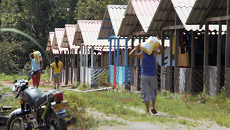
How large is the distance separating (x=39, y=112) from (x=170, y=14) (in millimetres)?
9478

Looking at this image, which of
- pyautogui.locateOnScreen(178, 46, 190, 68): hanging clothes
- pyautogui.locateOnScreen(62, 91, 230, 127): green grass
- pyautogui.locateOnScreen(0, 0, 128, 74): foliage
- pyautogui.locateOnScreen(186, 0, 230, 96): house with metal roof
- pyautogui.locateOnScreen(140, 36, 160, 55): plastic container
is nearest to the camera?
pyautogui.locateOnScreen(62, 91, 230, 127): green grass

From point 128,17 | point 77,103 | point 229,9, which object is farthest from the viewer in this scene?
point 128,17

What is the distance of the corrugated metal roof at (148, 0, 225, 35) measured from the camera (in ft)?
40.5

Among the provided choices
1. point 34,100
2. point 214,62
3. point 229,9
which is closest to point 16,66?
point 214,62

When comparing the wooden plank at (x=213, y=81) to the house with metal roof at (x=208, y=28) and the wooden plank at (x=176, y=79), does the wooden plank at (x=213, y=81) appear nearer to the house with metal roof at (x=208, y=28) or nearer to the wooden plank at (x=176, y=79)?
the house with metal roof at (x=208, y=28)

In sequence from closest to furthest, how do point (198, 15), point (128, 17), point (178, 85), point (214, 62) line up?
point (198, 15), point (178, 85), point (214, 62), point (128, 17)

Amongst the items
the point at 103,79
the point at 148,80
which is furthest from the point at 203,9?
the point at 103,79

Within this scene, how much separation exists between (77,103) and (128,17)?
390 inches

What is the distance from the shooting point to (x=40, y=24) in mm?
41406

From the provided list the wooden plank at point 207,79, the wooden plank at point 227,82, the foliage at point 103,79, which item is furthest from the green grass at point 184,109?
the foliage at point 103,79

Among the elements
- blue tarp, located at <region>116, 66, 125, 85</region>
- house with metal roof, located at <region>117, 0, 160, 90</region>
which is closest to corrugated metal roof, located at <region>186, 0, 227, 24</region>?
house with metal roof, located at <region>117, 0, 160, 90</region>

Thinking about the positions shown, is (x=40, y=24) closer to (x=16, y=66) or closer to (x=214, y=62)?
(x=16, y=66)

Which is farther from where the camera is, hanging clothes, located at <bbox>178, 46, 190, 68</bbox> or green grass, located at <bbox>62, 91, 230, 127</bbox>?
hanging clothes, located at <bbox>178, 46, 190, 68</bbox>

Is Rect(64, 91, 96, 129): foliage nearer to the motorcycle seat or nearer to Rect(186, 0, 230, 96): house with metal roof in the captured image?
the motorcycle seat
